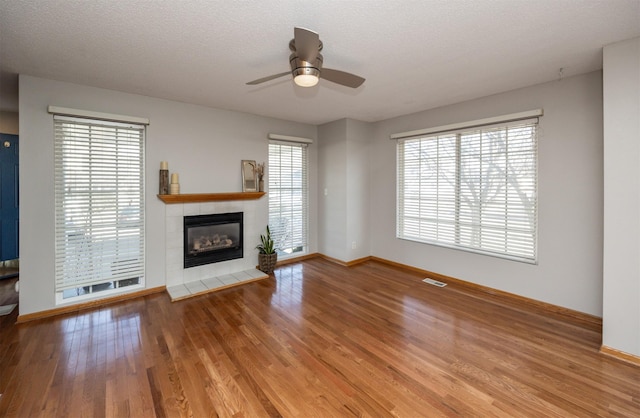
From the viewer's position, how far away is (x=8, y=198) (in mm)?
4484

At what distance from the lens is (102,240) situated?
11.3 ft

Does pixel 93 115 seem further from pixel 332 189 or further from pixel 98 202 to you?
pixel 332 189

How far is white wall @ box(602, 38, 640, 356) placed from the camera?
7.50ft

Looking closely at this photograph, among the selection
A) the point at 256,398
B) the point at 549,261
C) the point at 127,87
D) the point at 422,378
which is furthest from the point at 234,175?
the point at 549,261

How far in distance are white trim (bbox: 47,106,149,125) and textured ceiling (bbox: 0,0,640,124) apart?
334mm

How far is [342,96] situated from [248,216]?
7.90 feet

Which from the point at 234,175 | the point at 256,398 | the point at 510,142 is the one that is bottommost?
the point at 256,398

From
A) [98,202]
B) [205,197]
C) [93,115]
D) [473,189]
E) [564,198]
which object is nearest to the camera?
[564,198]

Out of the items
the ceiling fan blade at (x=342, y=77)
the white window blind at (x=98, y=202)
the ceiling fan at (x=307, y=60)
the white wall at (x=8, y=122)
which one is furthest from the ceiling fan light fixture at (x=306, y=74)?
the white wall at (x=8, y=122)

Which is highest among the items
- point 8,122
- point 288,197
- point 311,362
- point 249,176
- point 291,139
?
point 8,122

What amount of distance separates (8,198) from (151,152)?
9.61ft

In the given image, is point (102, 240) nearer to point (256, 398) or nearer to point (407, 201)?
point (256, 398)

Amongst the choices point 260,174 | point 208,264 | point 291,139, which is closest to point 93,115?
point 260,174

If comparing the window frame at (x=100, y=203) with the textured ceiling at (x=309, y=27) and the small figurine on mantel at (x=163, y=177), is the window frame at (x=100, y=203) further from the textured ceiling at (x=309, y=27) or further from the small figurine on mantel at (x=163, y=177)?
the textured ceiling at (x=309, y=27)
